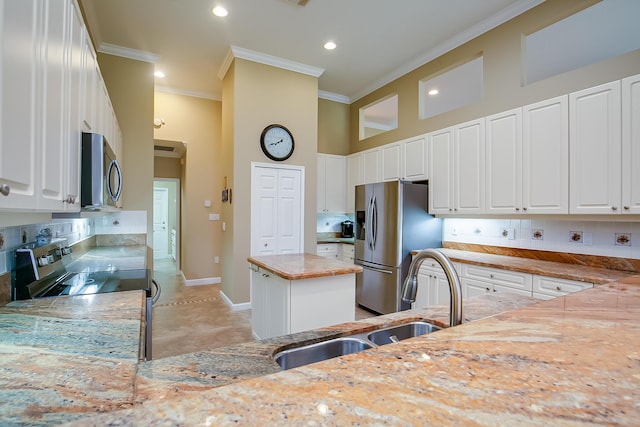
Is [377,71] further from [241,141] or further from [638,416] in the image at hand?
[638,416]

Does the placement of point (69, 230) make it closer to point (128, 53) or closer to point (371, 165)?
point (128, 53)

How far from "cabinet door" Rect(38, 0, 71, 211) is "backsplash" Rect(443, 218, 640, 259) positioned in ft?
11.8

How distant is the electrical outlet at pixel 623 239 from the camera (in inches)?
94.1

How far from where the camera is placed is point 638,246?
234 centimetres

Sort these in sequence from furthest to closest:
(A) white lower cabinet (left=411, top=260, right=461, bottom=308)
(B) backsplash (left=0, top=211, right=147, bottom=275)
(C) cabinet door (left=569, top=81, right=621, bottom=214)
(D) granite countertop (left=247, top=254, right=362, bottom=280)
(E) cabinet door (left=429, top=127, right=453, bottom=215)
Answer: (E) cabinet door (left=429, top=127, right=453, bottom=215), (A) white lower cabinet (left=411, top=260, right=461, bottom=308), (C) cabinet door (left=569, top=81, right=621, bottom=214), (D) granite countertop (left=247, top=254, right=362, bottom=280), (B) backsplash (left=0, top=211, right=147, bottom=275)

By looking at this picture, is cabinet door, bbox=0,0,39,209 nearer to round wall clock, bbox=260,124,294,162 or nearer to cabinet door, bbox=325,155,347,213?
round wall clock, bbox=260,124,294,162

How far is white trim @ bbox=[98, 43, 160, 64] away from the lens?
3.65 metres

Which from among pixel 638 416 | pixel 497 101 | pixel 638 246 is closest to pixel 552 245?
pixel 638 246

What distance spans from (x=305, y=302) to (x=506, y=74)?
2966 millimetres

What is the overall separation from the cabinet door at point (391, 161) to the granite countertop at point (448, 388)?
11.3 feet

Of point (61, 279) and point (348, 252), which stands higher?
point (61, 279)

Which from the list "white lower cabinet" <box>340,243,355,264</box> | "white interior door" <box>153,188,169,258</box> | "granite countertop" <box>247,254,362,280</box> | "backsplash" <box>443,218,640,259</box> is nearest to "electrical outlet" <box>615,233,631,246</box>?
"backsplash" <box>443,218,640,259</box>

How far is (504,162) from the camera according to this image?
2947mm

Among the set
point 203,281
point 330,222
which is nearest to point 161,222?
point 203,281
